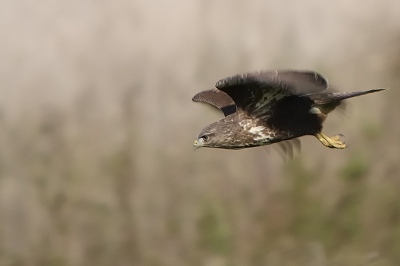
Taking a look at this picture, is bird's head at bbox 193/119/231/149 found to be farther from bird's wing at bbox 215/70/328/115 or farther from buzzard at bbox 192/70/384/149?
bird's wing at bbox 215/70/328/115

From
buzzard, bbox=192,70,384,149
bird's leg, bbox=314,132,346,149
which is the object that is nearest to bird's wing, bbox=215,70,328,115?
buzzard, bbox=192,70,384,149

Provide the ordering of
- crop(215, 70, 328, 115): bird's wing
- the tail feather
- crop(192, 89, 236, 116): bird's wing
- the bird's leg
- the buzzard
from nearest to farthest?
crop(215, 70, 328, 115): bird's wing < the buzzard < the tail feather < the bird's leg < crop(192, 89, 236, 116): bird's wing

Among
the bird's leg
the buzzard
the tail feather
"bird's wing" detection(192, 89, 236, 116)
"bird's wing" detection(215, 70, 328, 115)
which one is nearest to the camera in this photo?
"bird's wing" detection(215, 70, 328, 115)

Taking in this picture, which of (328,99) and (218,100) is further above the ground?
(218,100)

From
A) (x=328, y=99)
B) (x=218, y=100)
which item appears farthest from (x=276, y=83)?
(x=218, y=100)

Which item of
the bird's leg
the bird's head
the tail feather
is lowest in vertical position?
the bird's leg

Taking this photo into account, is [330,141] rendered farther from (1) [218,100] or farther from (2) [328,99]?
(1) [218,100]

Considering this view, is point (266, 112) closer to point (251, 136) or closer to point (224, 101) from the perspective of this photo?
point (251, 136)

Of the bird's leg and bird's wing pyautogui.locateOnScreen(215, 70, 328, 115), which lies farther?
the bird's leg

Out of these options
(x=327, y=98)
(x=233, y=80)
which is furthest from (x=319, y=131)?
(x=233, y=80)

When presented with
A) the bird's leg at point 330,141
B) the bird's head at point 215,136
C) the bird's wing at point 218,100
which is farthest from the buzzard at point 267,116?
the bird's wing at point 218,100

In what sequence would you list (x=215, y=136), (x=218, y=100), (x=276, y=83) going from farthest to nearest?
(x=218, y=100) → (x=215, y=136) → (x=276, y=83)
